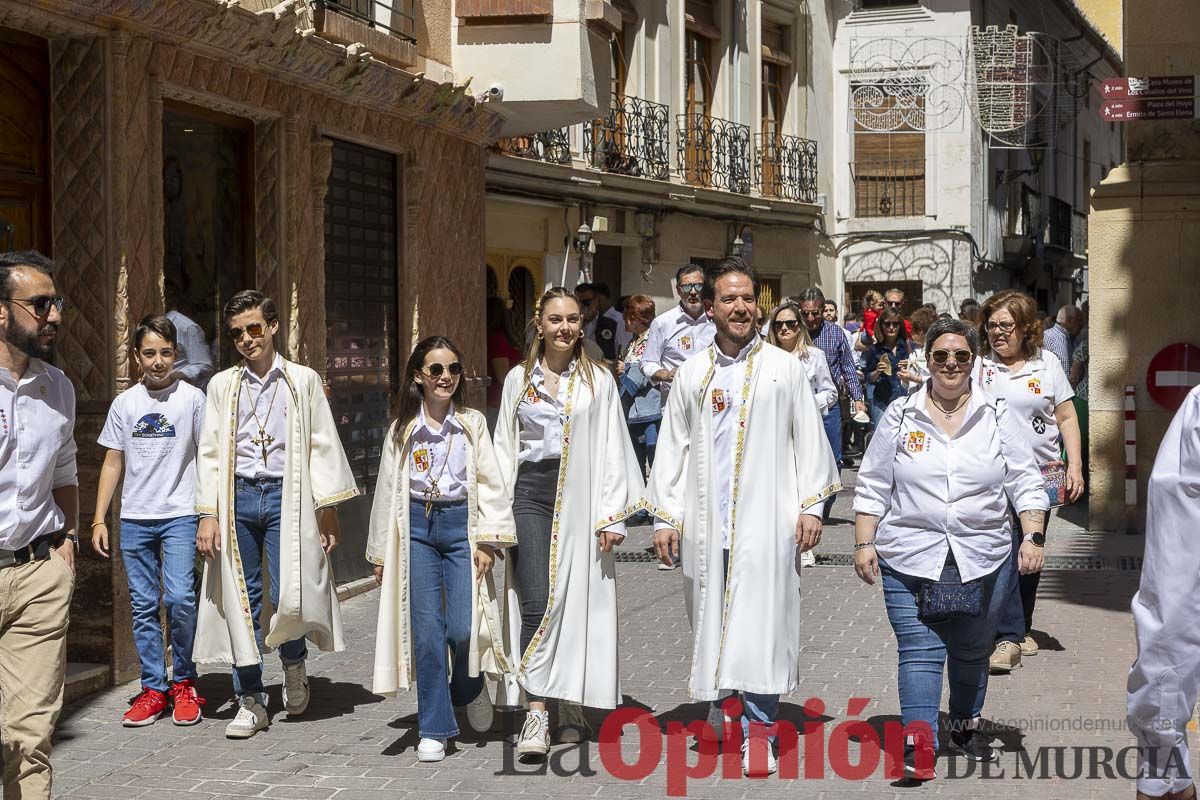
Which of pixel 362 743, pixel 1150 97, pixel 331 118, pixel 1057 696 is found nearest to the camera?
pixel 362 743

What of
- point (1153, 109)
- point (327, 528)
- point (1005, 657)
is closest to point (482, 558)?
point (327, 528)

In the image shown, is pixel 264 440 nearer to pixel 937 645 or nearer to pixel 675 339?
pixel 937 645

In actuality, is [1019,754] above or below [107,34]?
below

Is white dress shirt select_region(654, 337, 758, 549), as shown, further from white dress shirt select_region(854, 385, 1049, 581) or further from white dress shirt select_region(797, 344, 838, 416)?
white dress shirt select_region(797, 344, 838, 416)

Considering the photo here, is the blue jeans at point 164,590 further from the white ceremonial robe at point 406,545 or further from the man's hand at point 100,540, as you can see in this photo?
the white ceremonial robe at point 406,545

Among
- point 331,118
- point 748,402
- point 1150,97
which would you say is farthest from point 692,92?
point 748,402

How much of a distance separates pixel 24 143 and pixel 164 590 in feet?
8.09

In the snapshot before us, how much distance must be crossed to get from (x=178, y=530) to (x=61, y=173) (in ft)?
6.67

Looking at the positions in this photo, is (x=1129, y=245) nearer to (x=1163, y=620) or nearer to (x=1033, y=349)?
(x=1033, y=349)

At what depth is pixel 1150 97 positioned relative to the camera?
45.3 feet

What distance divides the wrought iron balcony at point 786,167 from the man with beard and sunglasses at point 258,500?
20916 mm

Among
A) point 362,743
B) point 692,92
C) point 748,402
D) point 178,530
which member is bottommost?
point 362,743

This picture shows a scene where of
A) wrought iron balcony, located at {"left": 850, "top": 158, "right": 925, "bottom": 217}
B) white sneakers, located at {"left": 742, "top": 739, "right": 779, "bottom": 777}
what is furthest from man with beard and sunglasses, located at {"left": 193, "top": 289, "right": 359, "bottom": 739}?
wrought iron balcony, located at {"left": 850, "top": 158, "right": 925, "bottom": 217}

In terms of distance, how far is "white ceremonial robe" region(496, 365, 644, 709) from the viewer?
705 centimetres
